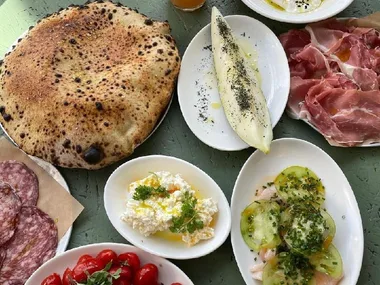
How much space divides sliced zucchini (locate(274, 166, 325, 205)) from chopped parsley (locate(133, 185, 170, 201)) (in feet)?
1.51

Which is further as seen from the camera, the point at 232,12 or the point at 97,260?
the point at 232,12

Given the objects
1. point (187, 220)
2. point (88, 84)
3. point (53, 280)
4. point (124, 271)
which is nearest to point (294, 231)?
point (187, 220)

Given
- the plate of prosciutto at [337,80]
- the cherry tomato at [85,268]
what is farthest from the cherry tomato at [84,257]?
the plate of prosciutto at [337,80]

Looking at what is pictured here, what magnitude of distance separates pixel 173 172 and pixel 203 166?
175 mm

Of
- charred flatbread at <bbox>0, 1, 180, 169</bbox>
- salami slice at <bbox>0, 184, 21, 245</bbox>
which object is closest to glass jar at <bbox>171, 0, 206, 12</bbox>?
charred flatbread at <bbox>0, 1, 180, 169</bbox>

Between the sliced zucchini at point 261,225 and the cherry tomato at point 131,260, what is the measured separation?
1.41ft

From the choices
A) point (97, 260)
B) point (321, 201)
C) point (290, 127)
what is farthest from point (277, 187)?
point (97, 260)

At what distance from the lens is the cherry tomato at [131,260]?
6.37ft

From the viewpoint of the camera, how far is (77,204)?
2170 millimetres

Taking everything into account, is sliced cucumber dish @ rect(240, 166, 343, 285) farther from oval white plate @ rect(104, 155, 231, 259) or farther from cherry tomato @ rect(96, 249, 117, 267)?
cherry tomato @ rect(96, 249, 117, 267)

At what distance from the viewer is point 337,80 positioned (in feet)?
7.31

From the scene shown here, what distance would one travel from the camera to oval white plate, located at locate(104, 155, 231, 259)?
6.47 ft

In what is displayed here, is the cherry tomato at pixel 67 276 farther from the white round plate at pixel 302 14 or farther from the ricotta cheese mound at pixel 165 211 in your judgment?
the white round plate at pixel 302 14

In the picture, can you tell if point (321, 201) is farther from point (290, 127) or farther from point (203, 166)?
point (203, 166)
